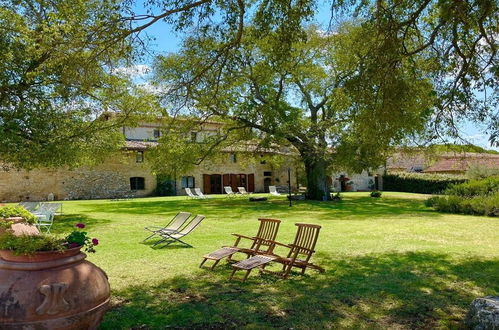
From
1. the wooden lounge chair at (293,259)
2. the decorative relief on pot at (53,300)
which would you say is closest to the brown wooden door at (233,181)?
the wooden lounge chair at (293,259)

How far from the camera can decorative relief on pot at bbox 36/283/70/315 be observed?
347cm

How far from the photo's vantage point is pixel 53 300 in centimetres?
350

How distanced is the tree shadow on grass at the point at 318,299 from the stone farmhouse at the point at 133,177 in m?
16.6

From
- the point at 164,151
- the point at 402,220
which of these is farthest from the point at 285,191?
the point at 402,220

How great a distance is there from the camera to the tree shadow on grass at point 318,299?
15.6 feet

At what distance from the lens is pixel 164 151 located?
74.4ft

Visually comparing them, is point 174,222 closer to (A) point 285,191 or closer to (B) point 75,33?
(B) point 75,33

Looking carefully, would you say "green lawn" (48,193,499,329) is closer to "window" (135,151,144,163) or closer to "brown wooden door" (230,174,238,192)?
"window" (135,151,144,163)

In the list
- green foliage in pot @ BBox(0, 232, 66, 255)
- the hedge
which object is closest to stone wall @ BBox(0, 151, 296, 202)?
the hedge

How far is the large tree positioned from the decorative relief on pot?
568 centimetres

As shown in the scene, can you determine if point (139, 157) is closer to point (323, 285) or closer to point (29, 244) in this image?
point (323, 285)

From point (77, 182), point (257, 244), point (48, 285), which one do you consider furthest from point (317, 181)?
→ point (48, 285)

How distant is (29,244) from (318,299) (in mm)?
3689

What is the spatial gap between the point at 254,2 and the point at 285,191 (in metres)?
31.0
